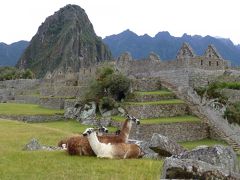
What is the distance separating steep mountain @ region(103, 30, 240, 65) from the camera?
8100 cm

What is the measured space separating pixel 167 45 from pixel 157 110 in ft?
207

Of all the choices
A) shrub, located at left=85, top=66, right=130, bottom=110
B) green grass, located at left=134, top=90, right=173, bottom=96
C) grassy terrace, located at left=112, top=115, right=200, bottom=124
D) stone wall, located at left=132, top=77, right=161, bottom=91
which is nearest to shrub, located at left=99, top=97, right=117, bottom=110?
shrub, located at left=85, top=66, right=130, bottom=110

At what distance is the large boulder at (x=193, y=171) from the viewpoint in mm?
7469

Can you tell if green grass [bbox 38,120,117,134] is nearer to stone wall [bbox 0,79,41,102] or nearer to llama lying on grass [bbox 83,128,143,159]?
llama lying on grass [bbox 83,128,143,159]

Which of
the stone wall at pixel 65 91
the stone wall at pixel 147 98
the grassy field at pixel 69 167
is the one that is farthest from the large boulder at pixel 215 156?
the stone wall at pixel 65 91

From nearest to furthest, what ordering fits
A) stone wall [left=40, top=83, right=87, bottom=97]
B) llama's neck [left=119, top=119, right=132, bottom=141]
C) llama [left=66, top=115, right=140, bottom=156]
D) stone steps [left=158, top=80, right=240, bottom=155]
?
llama [left=66, top=115, right=140, bottom=156] → llama's neck [left=119, top=119, right=132, bottom=141] → stone steps [left=158, top=80, right=240, bottom=155] → stone wall [left=40, top=83, right=87, bottom=97]

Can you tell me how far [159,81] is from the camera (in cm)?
3859

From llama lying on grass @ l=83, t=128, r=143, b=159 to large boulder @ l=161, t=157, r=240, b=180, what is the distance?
375 cm

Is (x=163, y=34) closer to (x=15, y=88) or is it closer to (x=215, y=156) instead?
(x=15, y=88)

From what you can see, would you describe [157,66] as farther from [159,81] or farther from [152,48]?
[152,48]

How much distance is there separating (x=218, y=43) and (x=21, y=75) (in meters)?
41.2

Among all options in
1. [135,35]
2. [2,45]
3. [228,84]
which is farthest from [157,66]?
Answer: [2,45]

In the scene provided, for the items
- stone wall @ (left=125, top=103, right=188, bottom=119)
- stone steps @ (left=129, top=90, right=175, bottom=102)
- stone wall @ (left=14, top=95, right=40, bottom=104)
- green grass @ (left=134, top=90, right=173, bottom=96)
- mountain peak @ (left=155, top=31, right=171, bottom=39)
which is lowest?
stone wall @ (left=14, top=95, right=40, bottom=104)

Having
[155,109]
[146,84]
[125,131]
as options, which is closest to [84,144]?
[125,131]
